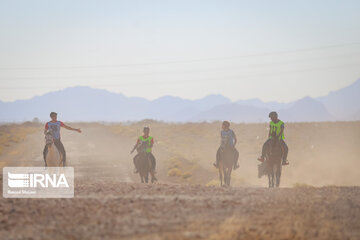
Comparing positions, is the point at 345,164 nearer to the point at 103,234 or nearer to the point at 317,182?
the point at 317,182

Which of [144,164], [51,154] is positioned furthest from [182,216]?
[144,164]

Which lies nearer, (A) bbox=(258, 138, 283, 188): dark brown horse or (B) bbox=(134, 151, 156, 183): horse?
(A) bbox=(258, 138, 283, 188): dark brown horse

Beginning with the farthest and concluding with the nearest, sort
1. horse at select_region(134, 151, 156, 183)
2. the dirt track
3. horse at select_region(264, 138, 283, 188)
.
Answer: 1. horse at select_region(134, 151, 156, 183)
2. horse at select_region(264, 138, 283, 188)
3. the dirt track

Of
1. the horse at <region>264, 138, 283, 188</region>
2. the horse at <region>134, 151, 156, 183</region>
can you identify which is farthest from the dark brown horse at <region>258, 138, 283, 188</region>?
the horse at <region>134, 151, 156, 183</region>

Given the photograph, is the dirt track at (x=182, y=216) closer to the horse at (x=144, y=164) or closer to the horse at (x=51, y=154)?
the horse at (x=51, y=154)

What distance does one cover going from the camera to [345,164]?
114 feet

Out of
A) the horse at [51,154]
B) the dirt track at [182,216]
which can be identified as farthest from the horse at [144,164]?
the dirt track at [182,216]

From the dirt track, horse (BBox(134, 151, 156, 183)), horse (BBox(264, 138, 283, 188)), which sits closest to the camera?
the dirt track

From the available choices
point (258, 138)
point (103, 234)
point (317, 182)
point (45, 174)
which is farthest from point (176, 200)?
point (258, 138)

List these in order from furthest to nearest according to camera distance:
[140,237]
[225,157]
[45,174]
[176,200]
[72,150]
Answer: [72,150]
[225,157]
[45,174]
[176,200]
[140,237]

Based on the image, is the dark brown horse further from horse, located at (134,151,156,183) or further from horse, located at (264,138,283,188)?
horse, located at (134,151,156,183)

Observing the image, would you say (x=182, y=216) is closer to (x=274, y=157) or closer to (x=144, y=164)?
(x=274, y=157)

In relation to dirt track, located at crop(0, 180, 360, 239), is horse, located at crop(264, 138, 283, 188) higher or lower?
higher

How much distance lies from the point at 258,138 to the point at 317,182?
27804mm
